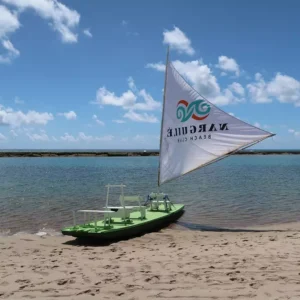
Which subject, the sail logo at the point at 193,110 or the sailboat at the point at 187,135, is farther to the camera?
the sail logo at the point at 193,110

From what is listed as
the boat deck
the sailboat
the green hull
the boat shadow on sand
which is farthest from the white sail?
the boat shadow on sand

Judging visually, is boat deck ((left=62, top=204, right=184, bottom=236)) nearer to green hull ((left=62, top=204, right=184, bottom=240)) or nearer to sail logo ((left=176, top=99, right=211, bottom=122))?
green hull ((left=62, top=204, right=184, bottom=240))

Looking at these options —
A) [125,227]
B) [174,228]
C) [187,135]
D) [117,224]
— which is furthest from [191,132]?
[125,227]

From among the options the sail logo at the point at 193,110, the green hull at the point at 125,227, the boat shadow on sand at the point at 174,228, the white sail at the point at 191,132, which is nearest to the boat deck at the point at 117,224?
the green hull at the point at 125,227

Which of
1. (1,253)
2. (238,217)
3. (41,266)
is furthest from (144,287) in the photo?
(238,217)

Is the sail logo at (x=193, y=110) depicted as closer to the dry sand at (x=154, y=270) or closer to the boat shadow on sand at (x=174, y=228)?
the boat shadow on sand at (x=174, y=228)

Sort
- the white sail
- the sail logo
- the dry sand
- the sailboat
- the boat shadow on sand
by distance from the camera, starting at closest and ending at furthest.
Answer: the dry sand → the boat shadow on sand → the sailboat → the white sail → the sail logo

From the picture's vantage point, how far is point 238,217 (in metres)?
20.6

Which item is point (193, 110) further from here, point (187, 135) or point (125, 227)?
point (125, 227)

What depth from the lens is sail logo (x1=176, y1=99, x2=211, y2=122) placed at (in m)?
18.1

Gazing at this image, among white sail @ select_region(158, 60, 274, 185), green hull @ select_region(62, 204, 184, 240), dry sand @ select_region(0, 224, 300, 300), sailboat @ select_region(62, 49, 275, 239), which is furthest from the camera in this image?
white sail @ select_region(158, 60, 274, 185)

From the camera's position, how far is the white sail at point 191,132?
1736 centimetres

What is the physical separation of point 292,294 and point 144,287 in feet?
9.59

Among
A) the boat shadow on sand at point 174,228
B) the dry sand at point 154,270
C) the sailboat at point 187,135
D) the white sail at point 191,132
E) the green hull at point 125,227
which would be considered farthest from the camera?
the white sail at point 191,132
